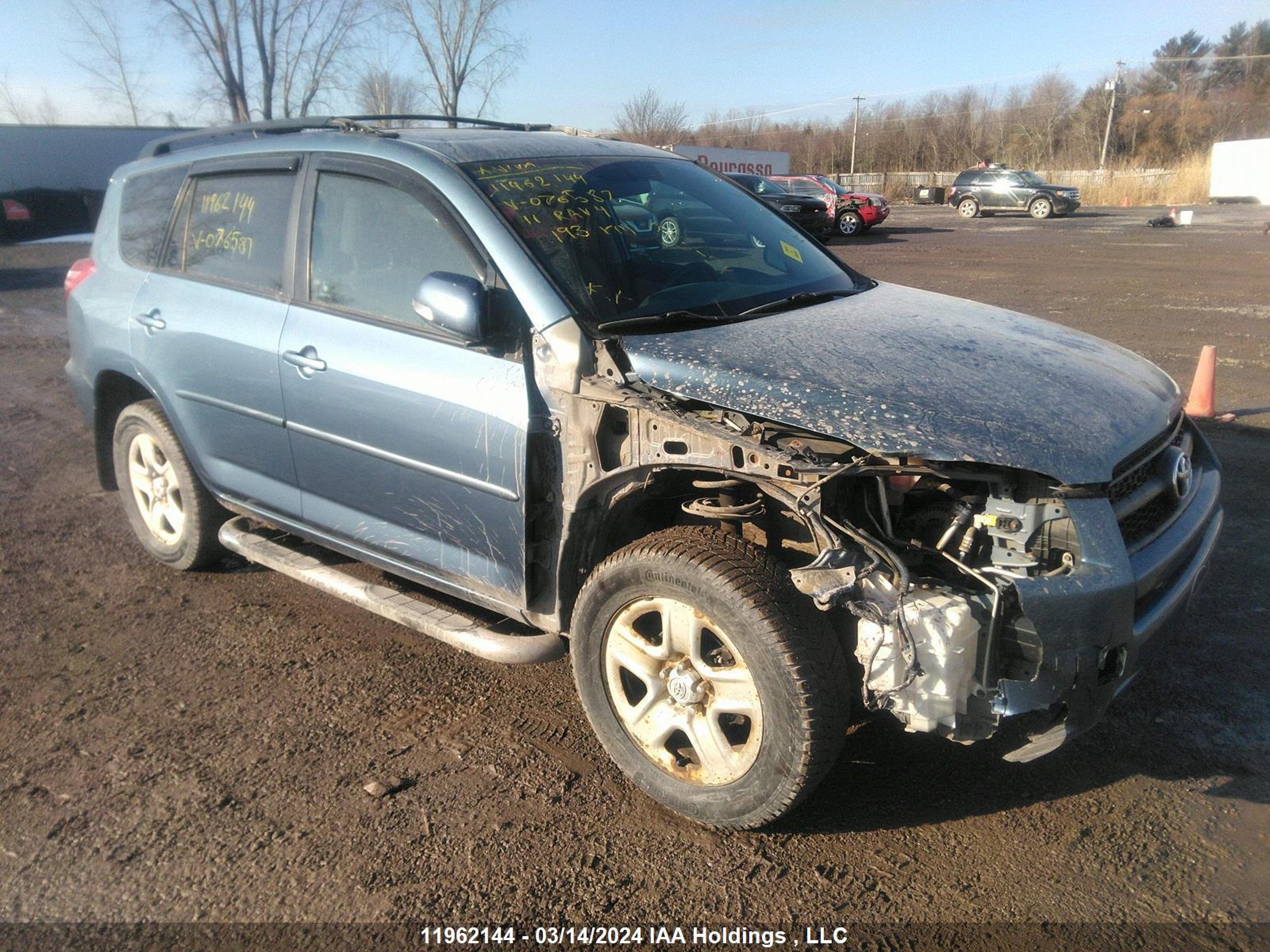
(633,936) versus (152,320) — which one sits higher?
(152,320)

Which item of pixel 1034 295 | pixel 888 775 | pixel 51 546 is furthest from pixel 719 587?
pixel 1034 295

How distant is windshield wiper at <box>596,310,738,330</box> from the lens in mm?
3033

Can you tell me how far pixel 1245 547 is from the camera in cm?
459

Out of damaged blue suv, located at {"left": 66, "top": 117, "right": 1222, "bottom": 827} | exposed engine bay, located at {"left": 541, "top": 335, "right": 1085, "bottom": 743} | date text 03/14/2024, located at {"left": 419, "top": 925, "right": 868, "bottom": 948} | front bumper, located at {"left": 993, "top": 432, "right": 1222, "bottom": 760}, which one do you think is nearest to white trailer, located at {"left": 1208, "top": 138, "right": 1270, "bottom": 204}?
damaged blue suv, located at {"left": 66, "top": 117, "right": 1222, "bottom": 827}

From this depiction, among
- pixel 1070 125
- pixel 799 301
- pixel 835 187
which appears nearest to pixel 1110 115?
pixel 1070 125

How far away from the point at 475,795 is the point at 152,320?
2.67 m

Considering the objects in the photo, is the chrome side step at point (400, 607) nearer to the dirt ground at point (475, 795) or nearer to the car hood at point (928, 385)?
the dirt ground at point (475, 795)

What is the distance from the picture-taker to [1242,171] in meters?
39.5

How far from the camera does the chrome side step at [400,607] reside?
10.5 feet

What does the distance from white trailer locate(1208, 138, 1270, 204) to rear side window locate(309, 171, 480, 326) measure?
145 ft

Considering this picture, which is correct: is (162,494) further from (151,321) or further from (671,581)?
(671,581)

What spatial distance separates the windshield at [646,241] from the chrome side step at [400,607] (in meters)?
1.09

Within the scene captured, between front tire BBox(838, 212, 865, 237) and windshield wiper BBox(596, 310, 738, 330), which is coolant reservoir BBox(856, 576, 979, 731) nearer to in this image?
windshield wiper BBox(596, 310, 738, 330)

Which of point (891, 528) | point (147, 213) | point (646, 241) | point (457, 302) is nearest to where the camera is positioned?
point (891, 528)
